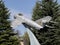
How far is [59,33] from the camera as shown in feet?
87.5

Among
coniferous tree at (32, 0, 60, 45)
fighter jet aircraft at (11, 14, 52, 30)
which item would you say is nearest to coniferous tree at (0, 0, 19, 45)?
coniferous tree at (32, 0, 60, 45)

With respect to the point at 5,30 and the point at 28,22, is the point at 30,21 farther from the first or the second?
the point at 5,30

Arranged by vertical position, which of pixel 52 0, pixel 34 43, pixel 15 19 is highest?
pixel 52 0

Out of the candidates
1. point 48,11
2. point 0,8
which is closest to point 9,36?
point 0,8

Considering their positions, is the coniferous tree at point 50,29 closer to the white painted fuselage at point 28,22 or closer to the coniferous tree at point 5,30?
the coniferous tree at point 5,30

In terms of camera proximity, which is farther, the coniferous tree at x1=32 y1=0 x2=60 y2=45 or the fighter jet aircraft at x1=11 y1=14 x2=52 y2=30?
the coniferous tree at x1=32 y1=0 x2=60 y2=45

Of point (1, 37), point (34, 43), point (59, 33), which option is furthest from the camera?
point (1, 37)

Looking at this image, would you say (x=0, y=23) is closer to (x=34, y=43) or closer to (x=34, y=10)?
(x=34, y=10)

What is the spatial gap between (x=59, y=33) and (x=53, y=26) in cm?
128

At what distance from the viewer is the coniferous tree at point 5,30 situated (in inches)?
1120

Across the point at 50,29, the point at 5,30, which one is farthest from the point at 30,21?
the point at 5,30

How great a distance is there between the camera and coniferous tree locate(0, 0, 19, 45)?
28453mm

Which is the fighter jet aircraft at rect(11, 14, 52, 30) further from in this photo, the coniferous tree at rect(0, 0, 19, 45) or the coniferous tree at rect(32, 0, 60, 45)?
the coniferous tree at rect(0, 0, 19, 45)

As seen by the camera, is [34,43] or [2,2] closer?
[34,43]
